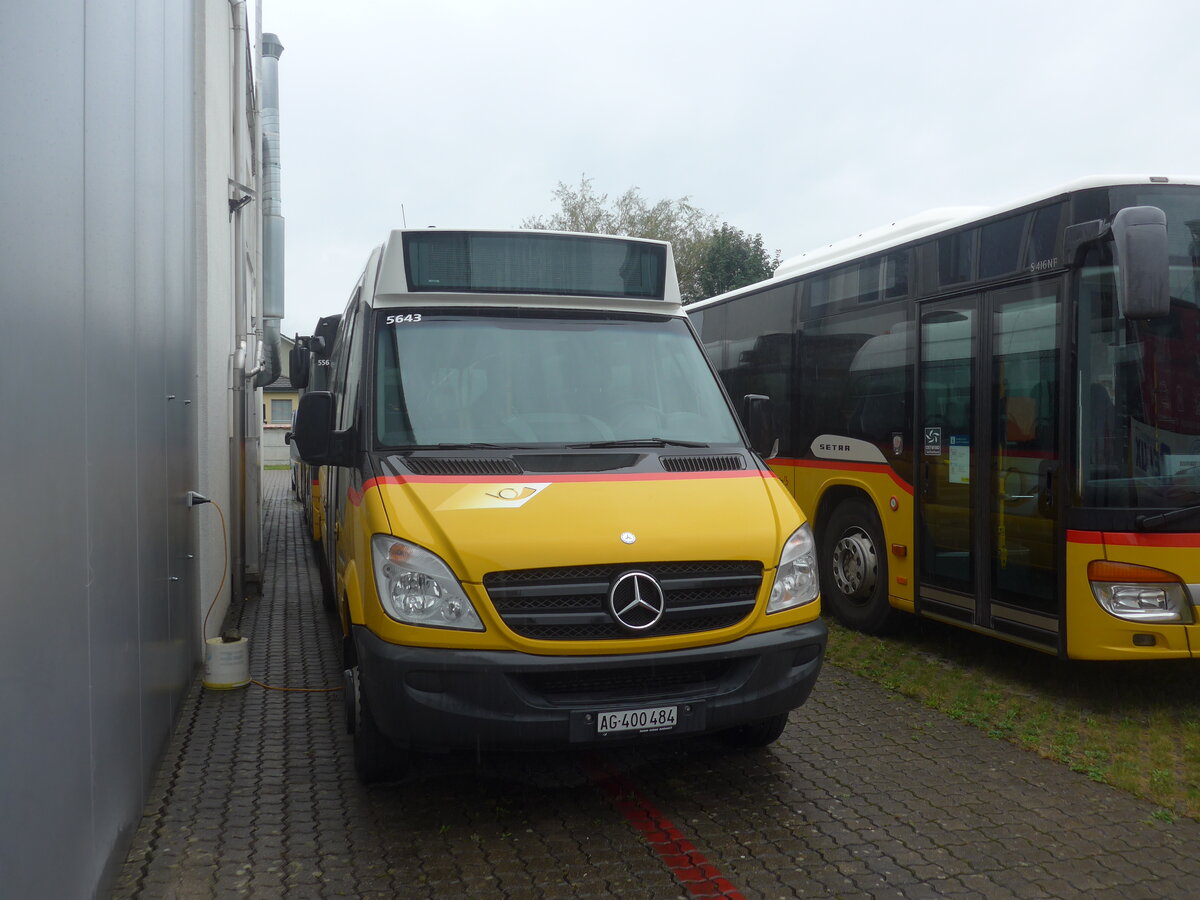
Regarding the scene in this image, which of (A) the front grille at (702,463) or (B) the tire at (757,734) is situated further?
(B) the tire at (757,734)

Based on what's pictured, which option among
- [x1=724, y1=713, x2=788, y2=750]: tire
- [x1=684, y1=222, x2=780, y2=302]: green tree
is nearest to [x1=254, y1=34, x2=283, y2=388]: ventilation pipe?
[x1=724, y1=713, x2=788, y2=750]: tire

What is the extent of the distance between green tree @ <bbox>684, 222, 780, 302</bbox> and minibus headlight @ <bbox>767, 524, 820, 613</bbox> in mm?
43261

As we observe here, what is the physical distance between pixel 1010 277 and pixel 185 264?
5.22 m

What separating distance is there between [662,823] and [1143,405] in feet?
11.6

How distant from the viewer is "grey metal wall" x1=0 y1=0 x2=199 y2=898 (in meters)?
2.58

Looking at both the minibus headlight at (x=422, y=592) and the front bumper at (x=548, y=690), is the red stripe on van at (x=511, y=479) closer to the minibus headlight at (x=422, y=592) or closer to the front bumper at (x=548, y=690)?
the minibus headlight at (x=422, y=592)

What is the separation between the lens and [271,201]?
584 inches

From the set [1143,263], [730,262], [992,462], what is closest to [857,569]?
[992,462]

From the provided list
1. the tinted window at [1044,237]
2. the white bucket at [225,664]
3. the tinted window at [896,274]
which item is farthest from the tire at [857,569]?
the white bucket at [225,664]

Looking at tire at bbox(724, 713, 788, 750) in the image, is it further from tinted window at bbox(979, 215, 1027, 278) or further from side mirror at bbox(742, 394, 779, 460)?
tinted window at bbox(979, 215, 1027, 278)

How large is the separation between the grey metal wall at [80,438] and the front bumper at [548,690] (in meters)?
1.03

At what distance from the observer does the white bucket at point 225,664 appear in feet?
21.9

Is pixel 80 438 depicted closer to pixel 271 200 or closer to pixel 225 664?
pixel 225 664

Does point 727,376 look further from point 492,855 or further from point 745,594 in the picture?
point 492,855
